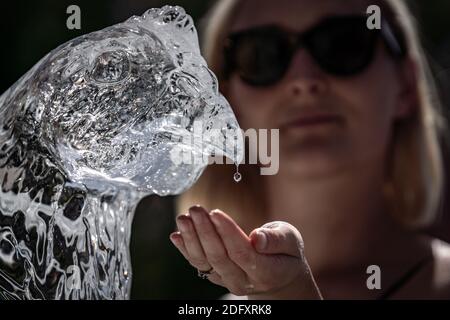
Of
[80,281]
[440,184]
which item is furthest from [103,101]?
[440,184]

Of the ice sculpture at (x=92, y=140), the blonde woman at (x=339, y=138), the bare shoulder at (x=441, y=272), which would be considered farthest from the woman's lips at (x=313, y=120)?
the ice sculpture at (x=92, y=140)

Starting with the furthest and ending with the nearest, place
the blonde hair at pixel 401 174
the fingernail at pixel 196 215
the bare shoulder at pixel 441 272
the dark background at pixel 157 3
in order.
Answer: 1. the dark background at pixel 157 3
2. the blonde hair at pixel 401 174
3. the bare shoulder at pixel 441 272
4. the fingernail at pixel 196 215

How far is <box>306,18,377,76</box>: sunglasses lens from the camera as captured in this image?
41.4 inches

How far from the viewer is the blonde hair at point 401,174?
110 centimetres

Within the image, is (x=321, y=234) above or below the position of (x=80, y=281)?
below

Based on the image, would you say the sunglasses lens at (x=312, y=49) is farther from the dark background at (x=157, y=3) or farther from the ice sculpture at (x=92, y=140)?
the ice sculpture at (x=92, y=140)

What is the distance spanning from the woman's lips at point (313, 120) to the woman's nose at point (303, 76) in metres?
0.04

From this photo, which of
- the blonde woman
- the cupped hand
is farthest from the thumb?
the blonde woman

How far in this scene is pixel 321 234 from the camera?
1144 millimetres

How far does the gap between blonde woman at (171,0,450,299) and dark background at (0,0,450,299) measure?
126 mm

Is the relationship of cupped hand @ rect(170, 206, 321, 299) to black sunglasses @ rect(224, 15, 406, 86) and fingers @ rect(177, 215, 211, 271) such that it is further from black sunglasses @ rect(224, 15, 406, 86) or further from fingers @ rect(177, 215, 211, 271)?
black sunglasses @ rect(224, 15, 406, 86)
